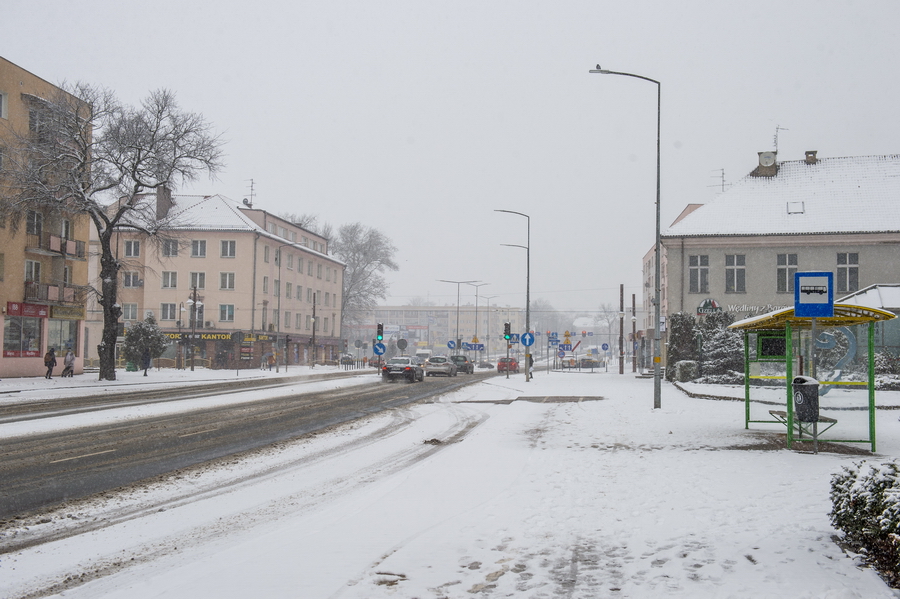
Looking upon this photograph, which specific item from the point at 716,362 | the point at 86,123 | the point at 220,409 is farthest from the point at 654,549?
the point at 86,123

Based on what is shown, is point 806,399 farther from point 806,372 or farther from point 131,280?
point 131,280

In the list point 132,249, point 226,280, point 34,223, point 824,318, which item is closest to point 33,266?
point 34,223

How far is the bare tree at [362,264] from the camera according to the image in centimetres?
8488

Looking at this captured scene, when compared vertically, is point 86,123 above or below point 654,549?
above

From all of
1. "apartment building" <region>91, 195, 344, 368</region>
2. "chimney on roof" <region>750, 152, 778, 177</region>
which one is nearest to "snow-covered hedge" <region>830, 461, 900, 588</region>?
"chimney on roof" <region>750, 152, 778, 177</region>

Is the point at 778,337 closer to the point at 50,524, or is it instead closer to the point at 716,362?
the point at 50,524

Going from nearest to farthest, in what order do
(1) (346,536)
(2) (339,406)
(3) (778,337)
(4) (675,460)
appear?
(1) (346,536), (4) (675,460), (3) (778,337), (2) (339,406)

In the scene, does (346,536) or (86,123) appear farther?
(86,123)

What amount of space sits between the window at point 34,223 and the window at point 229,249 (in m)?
25.1

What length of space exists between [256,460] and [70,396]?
62.0 feet

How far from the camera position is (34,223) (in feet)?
128

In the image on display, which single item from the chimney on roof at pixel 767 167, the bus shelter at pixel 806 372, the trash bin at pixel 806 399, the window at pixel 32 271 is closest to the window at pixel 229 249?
the window at pixel 32 271

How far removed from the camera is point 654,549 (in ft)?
21.2

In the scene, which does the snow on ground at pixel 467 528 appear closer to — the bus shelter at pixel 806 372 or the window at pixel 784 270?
the bus shelter at pixel 806 372
